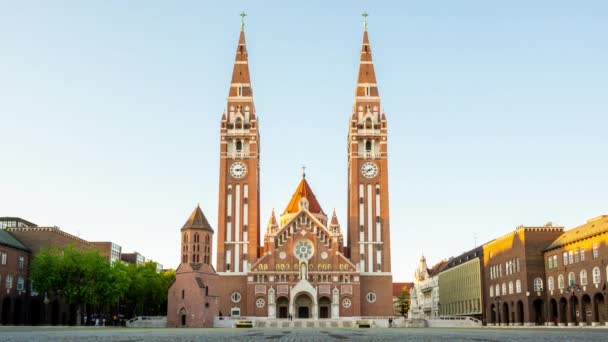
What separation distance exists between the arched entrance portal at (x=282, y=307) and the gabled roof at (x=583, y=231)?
34975 mm

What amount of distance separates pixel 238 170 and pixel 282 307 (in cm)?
2028

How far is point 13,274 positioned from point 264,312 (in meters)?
31.8

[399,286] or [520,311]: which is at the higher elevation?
[399,286]

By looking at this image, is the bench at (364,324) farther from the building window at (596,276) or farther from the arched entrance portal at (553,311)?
the building window at (596,276)

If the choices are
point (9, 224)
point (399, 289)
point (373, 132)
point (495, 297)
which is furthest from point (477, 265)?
point (399, 289)

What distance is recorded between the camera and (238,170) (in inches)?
3932

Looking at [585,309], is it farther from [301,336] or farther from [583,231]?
[301,336]

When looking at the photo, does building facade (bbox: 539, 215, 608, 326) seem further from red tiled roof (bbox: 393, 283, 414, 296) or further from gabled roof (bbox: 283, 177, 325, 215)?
red tiled roof (bbox: 393, 283, 414, 296)

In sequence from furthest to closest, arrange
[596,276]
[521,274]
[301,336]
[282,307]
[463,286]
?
[463,286] < [282,307] < [521,274] < [596,276] < [301,336]

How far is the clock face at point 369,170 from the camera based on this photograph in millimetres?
100312

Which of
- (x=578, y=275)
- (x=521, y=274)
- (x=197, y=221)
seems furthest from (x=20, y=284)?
(x=578, y=275)

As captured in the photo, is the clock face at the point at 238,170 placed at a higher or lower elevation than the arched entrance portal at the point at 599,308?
higher

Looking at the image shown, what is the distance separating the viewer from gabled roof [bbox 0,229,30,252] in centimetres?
7874

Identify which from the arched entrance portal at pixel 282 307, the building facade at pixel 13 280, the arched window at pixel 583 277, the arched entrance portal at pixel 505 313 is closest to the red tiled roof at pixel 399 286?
the arched entrance portal at pixel 282 307
